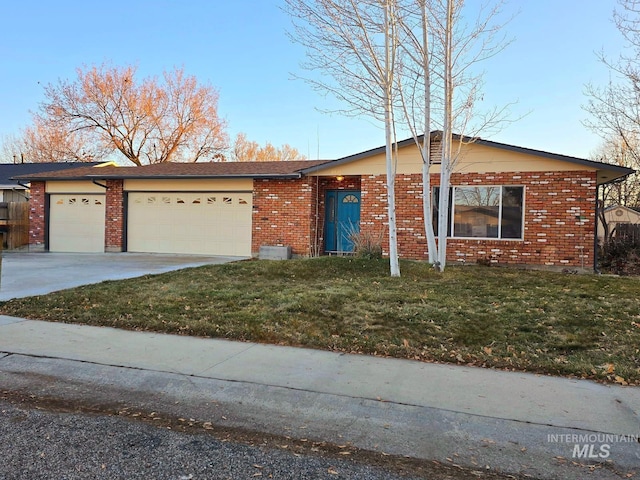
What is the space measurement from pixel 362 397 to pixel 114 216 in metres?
15.5

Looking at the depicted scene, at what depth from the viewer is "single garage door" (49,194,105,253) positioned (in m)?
17.4

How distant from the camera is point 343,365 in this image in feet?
16.1

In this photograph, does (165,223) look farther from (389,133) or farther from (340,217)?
(389,133)

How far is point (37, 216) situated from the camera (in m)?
18.0

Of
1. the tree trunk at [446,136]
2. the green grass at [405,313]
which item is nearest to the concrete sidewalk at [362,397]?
the green grass at [405,313]

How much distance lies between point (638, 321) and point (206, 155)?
31.0 meters

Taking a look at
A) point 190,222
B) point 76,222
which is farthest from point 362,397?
point 76,222

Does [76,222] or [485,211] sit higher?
[485,211]

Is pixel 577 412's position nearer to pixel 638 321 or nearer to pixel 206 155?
pixel 638 321

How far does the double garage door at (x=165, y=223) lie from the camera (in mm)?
15870

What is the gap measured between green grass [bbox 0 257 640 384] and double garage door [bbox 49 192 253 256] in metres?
5.97

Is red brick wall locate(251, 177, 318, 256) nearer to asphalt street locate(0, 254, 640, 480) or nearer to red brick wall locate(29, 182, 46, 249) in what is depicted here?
red brick wall locate(29, 182, 46, 249)

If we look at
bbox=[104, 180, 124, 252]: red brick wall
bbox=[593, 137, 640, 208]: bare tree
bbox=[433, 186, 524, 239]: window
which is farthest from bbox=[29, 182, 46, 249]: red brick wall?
bbox=[593, 137, 640, 208]: bare tree

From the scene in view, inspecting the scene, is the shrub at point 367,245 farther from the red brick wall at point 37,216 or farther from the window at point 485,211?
the red brick wall at point 37,216
